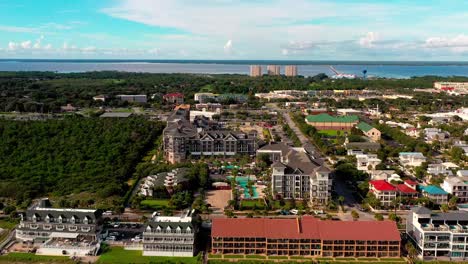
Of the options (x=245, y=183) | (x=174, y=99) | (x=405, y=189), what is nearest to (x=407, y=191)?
(x=405, y=189)

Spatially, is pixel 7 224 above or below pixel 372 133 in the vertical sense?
below

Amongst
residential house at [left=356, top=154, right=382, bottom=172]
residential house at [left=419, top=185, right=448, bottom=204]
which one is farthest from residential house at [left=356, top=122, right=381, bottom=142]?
residential house at [left=419, top=185, right=448, bottom=204]

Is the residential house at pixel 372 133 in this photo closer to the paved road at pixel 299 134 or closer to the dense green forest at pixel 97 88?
the paved road at pixel 299 134

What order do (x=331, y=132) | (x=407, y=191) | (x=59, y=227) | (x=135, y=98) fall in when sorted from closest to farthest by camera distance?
(x=59, y=227) → (x=407, y=191) → (x=331, y=132) → (x=135, y=98)

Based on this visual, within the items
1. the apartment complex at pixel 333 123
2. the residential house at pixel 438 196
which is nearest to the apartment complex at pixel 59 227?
the residential house at pixel 438 196

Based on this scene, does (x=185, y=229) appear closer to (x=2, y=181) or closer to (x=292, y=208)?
(x=292, y=208)

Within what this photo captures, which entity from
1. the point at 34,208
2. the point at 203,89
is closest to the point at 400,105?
the point at 203,89

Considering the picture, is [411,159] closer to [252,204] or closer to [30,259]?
[252,204]
